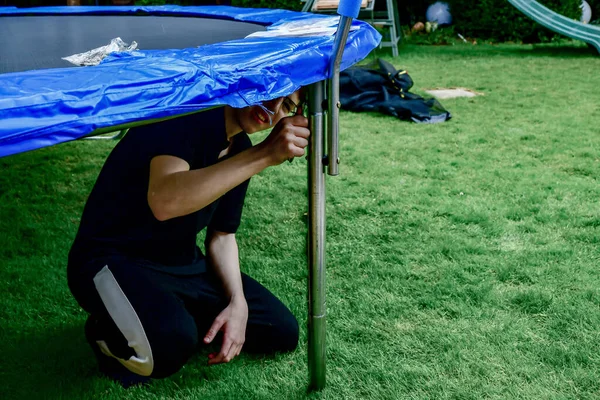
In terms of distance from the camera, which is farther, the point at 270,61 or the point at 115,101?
the point at 270,61

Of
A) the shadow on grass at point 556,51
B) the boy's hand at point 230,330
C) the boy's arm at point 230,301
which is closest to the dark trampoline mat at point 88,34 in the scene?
the boy's arm at point 230,301

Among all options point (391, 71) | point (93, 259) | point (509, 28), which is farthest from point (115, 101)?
point (509, 28)

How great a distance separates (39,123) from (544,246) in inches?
62.9

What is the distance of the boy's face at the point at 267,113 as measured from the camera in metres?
1.06

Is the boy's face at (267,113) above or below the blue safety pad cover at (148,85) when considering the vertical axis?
below

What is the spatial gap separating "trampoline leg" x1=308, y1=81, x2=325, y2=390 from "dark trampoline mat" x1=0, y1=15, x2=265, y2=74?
0.49 m

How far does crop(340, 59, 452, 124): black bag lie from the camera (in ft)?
11.5

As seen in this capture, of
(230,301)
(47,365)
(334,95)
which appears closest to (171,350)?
(230,301)

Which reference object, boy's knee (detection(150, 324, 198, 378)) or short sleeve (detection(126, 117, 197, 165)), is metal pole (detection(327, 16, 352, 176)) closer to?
short sleeve (detection(126, 117, 197, 165))

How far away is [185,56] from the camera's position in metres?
0.94

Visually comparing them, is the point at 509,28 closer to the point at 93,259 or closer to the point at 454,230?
the point at 454,230

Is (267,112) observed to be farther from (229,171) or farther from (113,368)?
(113,368)

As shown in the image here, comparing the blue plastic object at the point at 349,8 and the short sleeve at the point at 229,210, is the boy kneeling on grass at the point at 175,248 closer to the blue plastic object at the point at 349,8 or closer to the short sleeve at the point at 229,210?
the short sleeve at the point at 229,210

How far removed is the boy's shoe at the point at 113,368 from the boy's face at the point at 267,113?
1.75ft
